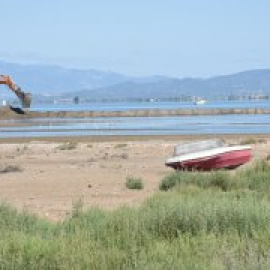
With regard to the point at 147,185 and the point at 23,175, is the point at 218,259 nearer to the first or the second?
the point at 147,185

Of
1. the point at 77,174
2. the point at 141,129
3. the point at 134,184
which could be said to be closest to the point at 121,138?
the point at 141,129

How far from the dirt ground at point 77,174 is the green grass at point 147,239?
416cm

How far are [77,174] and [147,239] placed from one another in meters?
15.3

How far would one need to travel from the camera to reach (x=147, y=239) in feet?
31.1

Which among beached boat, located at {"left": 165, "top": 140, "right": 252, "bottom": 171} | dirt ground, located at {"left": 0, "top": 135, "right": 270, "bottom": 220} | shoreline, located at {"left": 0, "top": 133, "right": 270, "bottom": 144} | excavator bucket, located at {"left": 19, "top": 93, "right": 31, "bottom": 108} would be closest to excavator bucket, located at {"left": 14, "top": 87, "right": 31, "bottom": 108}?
excavator bucket, located at {"left": 19, "top": 93, "right": 31, "bottom": 108}

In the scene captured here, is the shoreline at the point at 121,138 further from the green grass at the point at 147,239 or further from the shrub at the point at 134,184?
the green grass at the point at 147,239

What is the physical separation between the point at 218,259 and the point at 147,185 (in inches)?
511

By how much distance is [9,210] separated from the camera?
1245 cm

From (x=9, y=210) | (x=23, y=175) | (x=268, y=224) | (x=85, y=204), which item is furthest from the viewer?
(x=23, y=175)

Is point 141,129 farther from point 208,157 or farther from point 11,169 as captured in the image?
point 208,157

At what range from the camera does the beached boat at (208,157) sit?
23156 millimetres

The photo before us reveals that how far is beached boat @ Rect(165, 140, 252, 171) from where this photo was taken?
76.0ft

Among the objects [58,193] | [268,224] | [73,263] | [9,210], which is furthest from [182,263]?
[58,193]

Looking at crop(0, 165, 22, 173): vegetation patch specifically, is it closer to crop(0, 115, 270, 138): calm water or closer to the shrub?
the shrub
